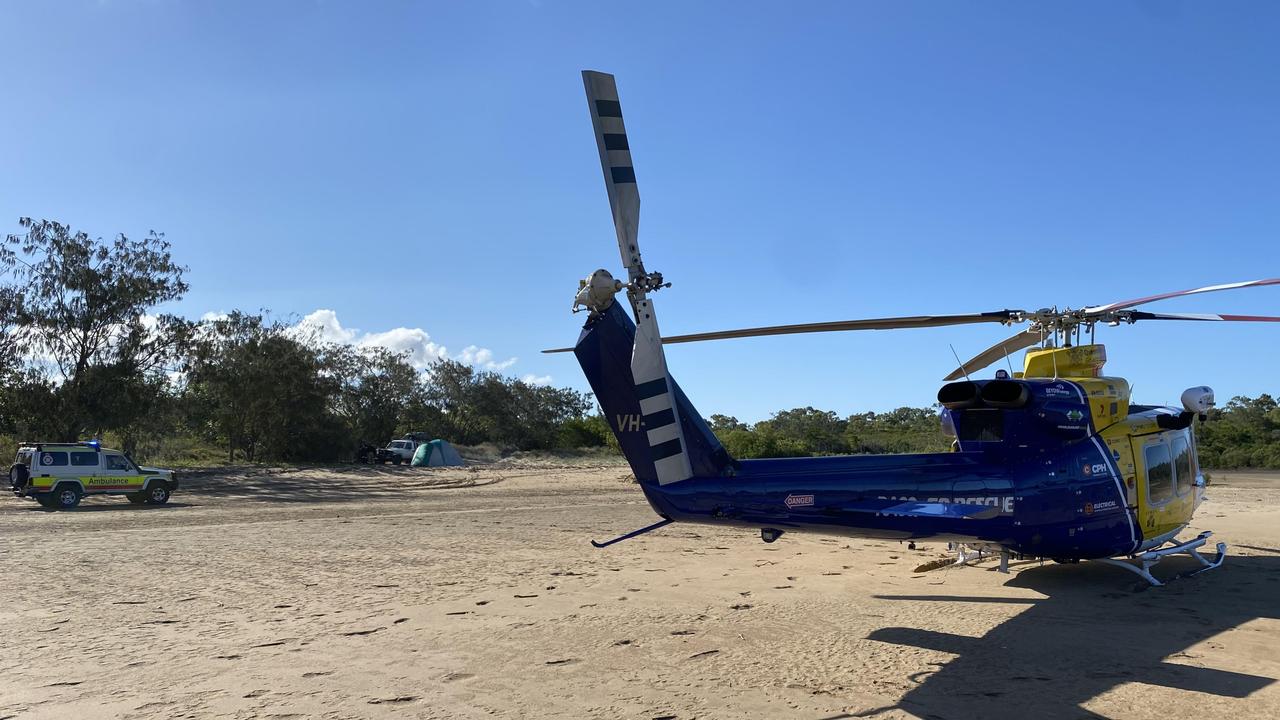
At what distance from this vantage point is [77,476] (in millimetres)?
22344

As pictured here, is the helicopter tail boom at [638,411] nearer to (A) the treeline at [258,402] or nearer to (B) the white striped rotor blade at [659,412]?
(B) the white striped rotor blade at [659,412]

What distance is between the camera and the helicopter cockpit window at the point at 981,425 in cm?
922

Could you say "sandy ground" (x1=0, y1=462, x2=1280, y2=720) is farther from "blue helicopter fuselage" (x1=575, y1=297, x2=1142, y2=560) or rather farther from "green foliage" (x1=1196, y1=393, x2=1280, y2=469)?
"green foliage" (x1=1196, y1=393, x2=1280, y2=469)

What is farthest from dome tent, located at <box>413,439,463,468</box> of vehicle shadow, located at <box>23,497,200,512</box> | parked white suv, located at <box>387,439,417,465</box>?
vehicle shadow, located at <box>23,497,200,512</box>

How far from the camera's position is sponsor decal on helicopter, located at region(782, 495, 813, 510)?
27.6 ft

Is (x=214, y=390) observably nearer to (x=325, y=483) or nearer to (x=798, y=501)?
(x=325, y=483)

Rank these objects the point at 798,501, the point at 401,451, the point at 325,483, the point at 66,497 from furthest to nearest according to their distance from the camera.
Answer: the point at 401,451 < the point at 325,483 < the point at 66,497 < the point at 798,501

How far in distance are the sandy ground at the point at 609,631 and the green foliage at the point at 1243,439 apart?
1358 inches

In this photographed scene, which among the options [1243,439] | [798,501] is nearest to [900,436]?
[1243,439]

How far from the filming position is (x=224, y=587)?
33.3 feet

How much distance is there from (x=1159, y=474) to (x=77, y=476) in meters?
24.3

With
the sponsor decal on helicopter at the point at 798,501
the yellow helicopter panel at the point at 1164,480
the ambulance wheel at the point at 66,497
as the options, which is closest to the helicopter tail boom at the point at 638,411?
the sponsor decal on helicopter at the point at 798,501

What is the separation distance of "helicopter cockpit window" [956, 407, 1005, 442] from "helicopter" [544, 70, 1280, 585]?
0.01 m

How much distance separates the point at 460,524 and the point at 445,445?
28.3m
